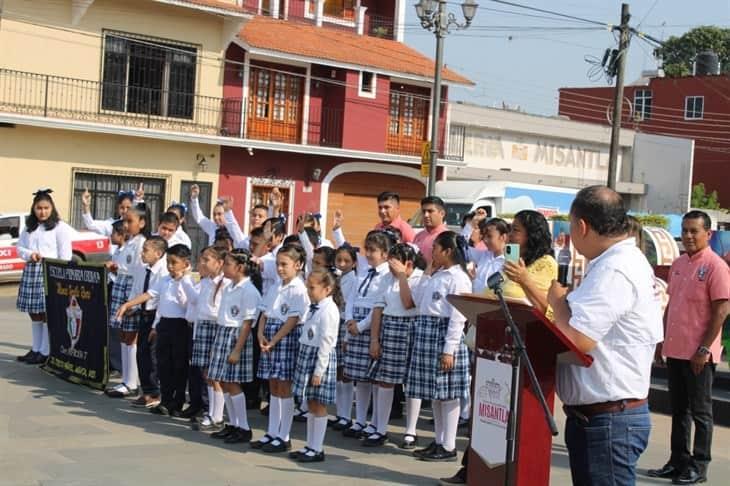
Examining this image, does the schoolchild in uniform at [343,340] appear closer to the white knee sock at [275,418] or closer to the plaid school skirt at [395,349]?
the plaid school skirt at [395,349]

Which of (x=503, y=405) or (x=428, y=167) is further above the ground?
(x=428, y=167)

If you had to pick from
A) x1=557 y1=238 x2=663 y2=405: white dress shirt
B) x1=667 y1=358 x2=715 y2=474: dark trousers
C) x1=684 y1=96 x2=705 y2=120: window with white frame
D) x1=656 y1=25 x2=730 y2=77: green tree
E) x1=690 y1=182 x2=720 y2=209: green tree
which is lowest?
x1=667 y1=358 x2=715 y2=474: dark trousers

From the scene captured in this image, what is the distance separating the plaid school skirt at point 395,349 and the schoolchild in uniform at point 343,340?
618 mm

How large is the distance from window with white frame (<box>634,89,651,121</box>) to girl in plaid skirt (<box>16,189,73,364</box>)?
155 ft

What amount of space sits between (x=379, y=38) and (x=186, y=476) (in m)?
29.3

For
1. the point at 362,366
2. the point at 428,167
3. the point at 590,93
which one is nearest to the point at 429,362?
the point at 362,366

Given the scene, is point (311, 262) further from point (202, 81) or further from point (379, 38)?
point (379, 38)

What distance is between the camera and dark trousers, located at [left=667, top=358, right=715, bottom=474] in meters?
7.99

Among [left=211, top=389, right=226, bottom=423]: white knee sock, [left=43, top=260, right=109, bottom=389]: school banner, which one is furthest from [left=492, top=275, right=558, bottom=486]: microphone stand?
[left=43, top=260, right=109, bottom=389]: school banner

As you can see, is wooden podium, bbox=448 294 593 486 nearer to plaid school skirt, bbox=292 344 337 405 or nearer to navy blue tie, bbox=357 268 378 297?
plaid school skirt, bbox=292 344 337 405

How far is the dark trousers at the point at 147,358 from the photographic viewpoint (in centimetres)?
1050

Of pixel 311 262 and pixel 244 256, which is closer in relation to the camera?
pixel 244 256

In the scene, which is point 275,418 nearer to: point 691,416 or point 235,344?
point 235,344

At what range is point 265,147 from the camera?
30578 mm
